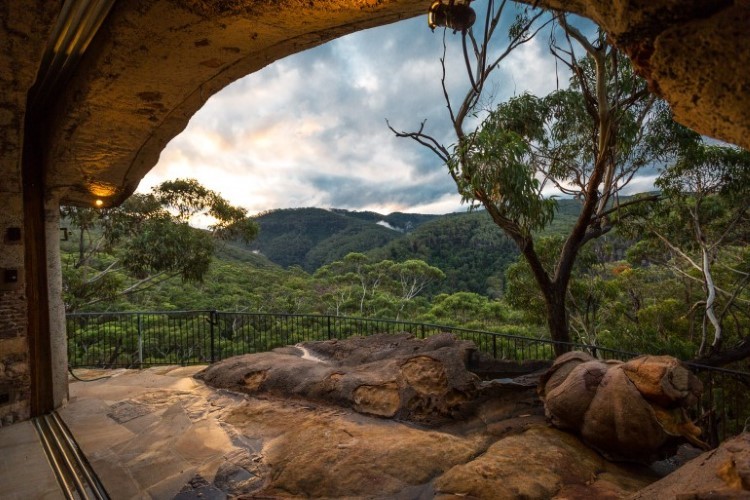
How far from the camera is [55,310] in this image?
4828mm

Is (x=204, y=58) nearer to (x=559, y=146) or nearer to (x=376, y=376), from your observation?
(x=376, y=376)

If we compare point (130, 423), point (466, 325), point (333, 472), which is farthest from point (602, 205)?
point (466, 325)

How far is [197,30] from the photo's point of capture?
2.56m

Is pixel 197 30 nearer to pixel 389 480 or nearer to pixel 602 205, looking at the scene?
pixel 389 480

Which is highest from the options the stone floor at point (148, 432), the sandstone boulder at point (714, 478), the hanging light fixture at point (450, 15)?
the hanging light fixture at point (450, 15)

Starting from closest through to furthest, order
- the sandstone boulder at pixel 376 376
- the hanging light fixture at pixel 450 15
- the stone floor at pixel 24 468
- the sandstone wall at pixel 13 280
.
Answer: the hanging light fixture at pixel 450 15
the stone floor at pixel 24 468
the sandstone wall at pixel 13 280
the sandstone boulder at pixel 376 376

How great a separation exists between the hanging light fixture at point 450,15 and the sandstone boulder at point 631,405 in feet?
10.4

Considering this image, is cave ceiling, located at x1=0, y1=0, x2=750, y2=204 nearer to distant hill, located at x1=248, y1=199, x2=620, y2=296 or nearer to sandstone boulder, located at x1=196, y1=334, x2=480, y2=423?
sandstone boulder, located at x1=196, y1=334, x2=480, y2=423

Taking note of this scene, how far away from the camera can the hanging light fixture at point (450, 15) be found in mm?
2614

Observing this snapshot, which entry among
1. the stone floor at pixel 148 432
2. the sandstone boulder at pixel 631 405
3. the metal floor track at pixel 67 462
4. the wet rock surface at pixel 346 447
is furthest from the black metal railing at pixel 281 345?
the metal floor track at pixel 67 462

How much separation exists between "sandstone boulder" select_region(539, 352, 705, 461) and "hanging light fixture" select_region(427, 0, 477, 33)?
10.4 ft

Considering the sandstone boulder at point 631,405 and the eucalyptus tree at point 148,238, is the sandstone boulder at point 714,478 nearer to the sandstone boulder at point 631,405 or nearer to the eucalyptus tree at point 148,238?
the sandstone boulder at point 631,405

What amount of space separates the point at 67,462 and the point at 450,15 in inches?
193

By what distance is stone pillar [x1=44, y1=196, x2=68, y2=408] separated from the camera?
15.6 feet
